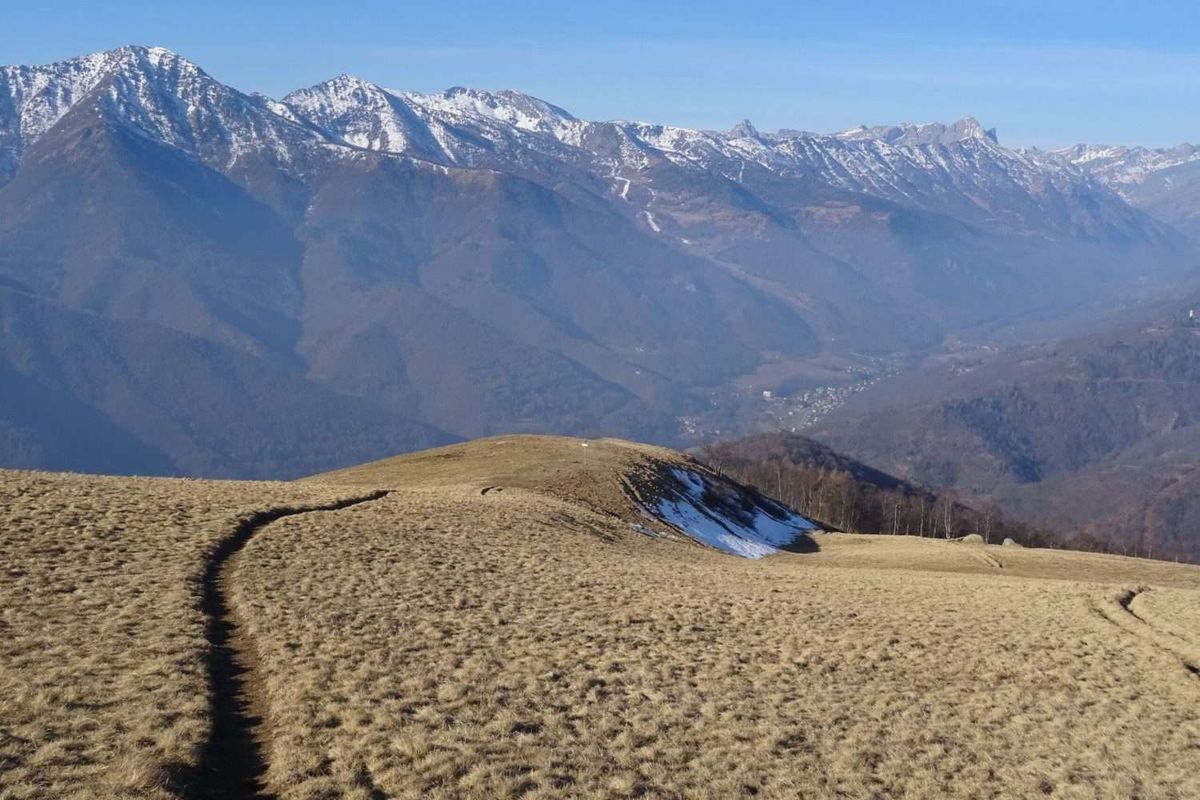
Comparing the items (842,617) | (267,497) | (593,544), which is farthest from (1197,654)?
(267,497)

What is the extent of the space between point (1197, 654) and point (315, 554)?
83.2 feet

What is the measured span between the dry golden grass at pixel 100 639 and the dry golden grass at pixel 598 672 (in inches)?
3.5

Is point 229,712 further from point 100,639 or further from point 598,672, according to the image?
point 598,672

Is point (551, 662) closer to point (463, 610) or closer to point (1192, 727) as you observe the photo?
point (463, 610)

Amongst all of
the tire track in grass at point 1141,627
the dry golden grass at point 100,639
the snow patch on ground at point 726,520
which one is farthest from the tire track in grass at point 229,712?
the snow patch on ground at point 726,520

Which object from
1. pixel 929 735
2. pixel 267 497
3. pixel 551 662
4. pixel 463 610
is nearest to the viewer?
pixel 929 735

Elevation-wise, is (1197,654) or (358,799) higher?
(1197,654)

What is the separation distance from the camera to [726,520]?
65625 mm

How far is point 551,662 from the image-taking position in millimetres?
21062

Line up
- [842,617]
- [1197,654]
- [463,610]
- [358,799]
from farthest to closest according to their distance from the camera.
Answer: [842,617] → [1197,654] → [463,610] → [358,799]

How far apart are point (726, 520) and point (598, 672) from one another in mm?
45734

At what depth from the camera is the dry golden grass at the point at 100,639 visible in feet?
44.7

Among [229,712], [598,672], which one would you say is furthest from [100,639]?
[598,672]

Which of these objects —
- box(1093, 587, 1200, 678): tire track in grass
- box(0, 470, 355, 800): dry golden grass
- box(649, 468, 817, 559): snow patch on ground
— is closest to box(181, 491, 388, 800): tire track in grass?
box(0, 470, 355, 800): dry golden grass
